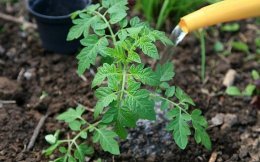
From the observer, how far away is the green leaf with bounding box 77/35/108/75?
5.45ft

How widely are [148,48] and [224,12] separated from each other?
1.15 feet

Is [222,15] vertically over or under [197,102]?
over

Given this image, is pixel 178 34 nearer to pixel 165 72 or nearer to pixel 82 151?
pixel 165 72

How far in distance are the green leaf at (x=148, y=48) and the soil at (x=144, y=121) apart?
504 mm

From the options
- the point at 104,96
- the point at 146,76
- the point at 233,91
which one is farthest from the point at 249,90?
the point at 104,96

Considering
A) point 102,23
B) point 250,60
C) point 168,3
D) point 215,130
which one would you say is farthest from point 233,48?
point 102,23

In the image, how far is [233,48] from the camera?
2.57 metres

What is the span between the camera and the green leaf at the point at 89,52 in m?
1.66

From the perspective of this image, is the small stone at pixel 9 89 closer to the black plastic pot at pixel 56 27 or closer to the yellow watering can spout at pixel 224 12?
the black plastic pot at pixel 56 27

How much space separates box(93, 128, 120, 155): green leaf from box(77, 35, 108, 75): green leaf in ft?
0.82

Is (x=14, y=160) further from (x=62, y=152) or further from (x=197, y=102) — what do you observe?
(x=197, y=102)

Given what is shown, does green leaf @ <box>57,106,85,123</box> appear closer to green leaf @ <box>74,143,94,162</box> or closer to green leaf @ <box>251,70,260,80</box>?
green leaf @ <box>74,143,94,162</box>

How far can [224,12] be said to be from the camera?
1771mm

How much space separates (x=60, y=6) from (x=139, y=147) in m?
0.87
